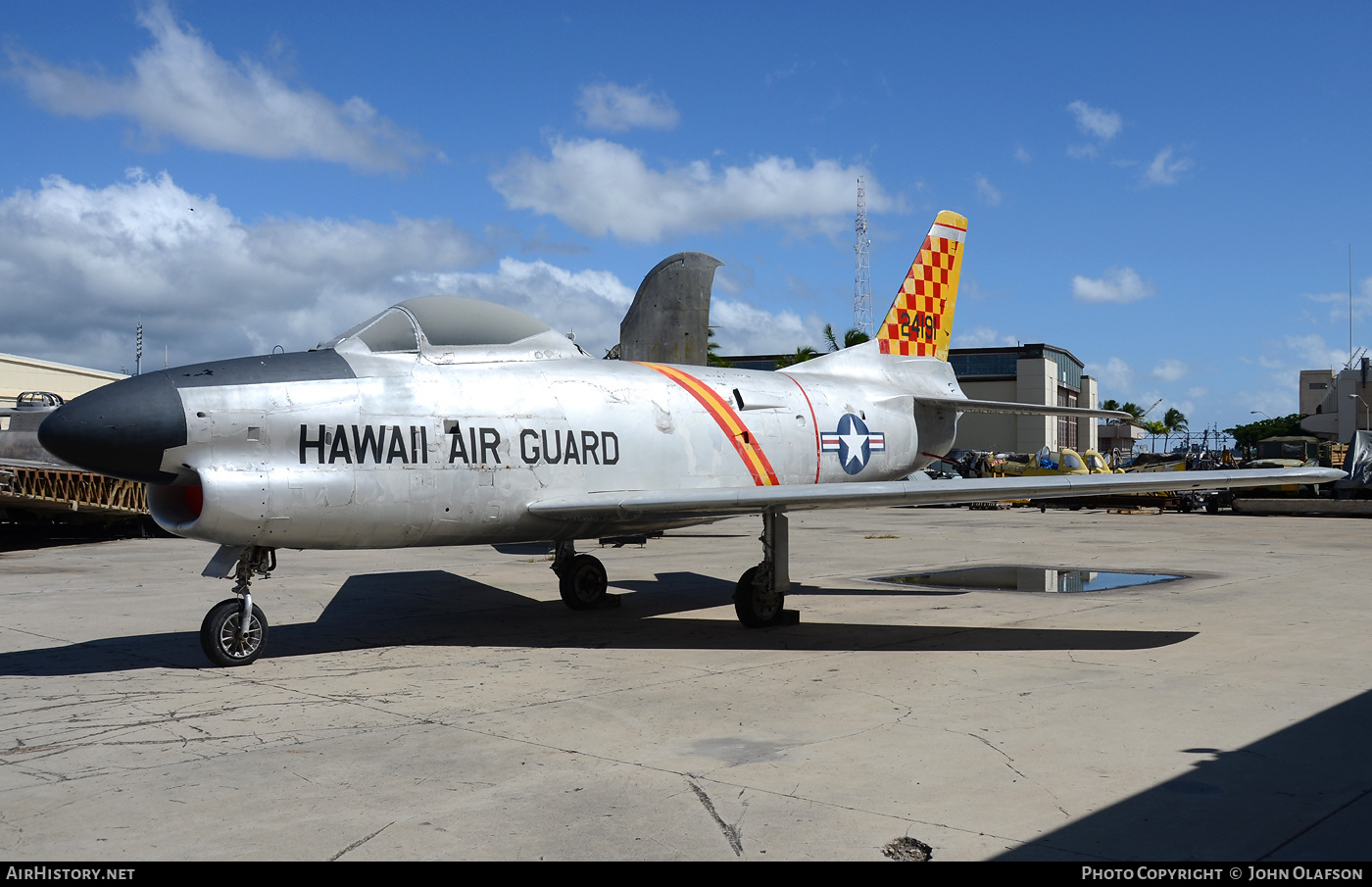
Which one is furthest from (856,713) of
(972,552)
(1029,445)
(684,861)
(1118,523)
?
(1029,445)

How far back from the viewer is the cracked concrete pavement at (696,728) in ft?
12.7

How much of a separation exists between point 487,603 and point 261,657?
354cm

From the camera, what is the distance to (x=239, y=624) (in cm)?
740

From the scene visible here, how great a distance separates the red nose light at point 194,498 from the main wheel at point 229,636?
0.76 m

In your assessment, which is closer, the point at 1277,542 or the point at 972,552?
the point at 972,552

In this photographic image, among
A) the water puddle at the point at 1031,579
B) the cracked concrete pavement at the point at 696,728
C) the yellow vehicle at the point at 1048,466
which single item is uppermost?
the yellow vehicle at the point at 1048,466

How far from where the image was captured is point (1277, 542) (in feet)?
59.3

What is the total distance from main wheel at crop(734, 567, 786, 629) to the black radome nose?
4.83m

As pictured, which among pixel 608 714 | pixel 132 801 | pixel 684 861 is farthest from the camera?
pixel 608 714

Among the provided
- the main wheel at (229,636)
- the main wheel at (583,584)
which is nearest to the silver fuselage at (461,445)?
the main wheel at (229,636)

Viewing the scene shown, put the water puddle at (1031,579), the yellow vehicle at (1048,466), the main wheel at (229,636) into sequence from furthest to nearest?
the yellow vehicle at (1048,466), the water puddle at (1031,579), the main wheel at (229,636)

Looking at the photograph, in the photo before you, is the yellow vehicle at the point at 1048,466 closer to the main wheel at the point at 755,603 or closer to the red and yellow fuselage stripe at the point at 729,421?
the red and yellow fuselage stripe at the point at 729,421
